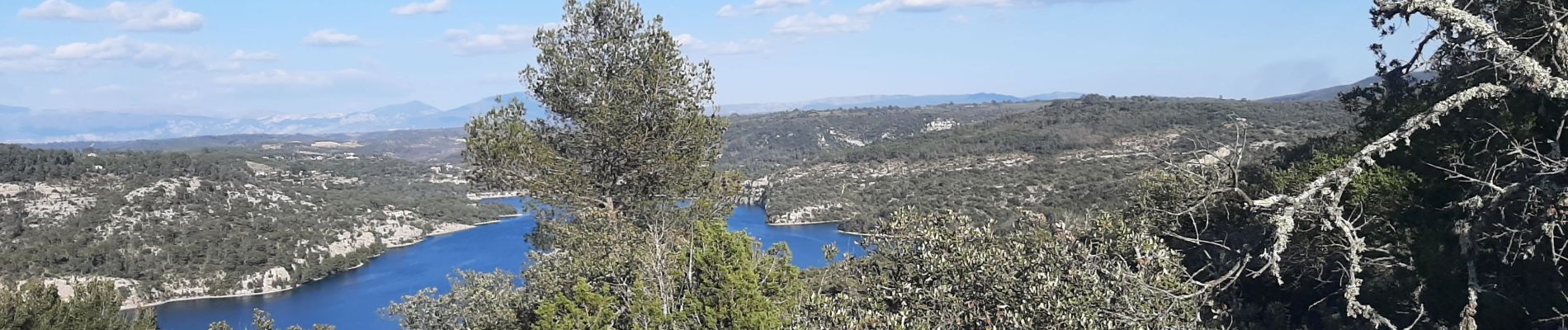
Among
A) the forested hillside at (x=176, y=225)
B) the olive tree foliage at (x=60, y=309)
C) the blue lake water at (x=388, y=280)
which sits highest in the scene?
the olive tree foliage at (x=60, y=309)

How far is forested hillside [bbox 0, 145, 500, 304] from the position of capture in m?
68.8

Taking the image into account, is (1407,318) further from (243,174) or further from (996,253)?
(243,174)

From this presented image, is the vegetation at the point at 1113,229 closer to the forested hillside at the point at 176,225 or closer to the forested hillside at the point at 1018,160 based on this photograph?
the forested hillside at the point at 1018,160

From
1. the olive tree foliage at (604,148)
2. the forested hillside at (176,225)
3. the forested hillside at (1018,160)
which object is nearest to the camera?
the olive tree foliage at (604,148)

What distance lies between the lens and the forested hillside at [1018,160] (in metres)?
70.5

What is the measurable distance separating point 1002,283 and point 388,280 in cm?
7851

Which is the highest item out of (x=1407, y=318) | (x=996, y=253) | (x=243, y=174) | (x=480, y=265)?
(x=996, y=253)

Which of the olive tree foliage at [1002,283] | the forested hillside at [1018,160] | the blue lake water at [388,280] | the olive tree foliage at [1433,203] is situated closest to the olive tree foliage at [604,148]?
the olive tree foliage at [1002,283]

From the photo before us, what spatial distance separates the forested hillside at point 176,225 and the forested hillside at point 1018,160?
1806 inches

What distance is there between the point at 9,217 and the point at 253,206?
72.9 feet

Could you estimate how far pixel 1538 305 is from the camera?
8.19 meters

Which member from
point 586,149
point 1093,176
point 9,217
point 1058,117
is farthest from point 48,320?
point 1058,117

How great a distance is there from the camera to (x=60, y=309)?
14992mm

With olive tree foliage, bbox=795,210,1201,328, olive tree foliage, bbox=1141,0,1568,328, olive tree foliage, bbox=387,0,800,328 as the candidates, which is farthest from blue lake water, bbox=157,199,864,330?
olive tree foliage, bbox=795,210,1201,328
